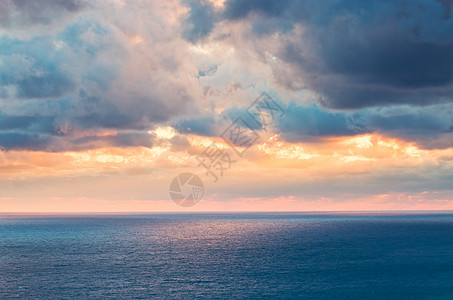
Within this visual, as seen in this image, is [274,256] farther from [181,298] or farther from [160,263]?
[181,298]

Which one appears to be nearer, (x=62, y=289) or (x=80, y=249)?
(x=62, y=289)

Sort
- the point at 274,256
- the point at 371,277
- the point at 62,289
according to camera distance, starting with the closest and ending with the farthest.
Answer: the point at 62,289 → the point at 371,277 → the point at 274,256

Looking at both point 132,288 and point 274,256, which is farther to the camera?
point 274,256

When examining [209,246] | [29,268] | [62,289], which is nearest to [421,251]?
[209,246]

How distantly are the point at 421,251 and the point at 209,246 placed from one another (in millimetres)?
85163

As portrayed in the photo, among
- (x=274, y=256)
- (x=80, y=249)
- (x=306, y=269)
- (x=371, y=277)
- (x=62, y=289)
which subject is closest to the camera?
(x=62, y=289)

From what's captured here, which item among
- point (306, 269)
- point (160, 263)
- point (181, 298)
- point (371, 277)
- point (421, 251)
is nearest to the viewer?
point (181, 298)

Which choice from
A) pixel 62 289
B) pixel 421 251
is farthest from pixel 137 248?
pixel 421 251

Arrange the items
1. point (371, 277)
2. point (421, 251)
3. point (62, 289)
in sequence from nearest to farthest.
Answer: point (62, 289), point (371, 277), point (421, 251)

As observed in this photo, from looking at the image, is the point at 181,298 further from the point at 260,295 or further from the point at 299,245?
the point at 299,245

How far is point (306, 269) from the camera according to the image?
385 ft

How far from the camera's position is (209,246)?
180 metres

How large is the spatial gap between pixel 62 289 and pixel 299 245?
110m

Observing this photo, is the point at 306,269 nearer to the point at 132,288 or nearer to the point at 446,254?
the point at 132,288
